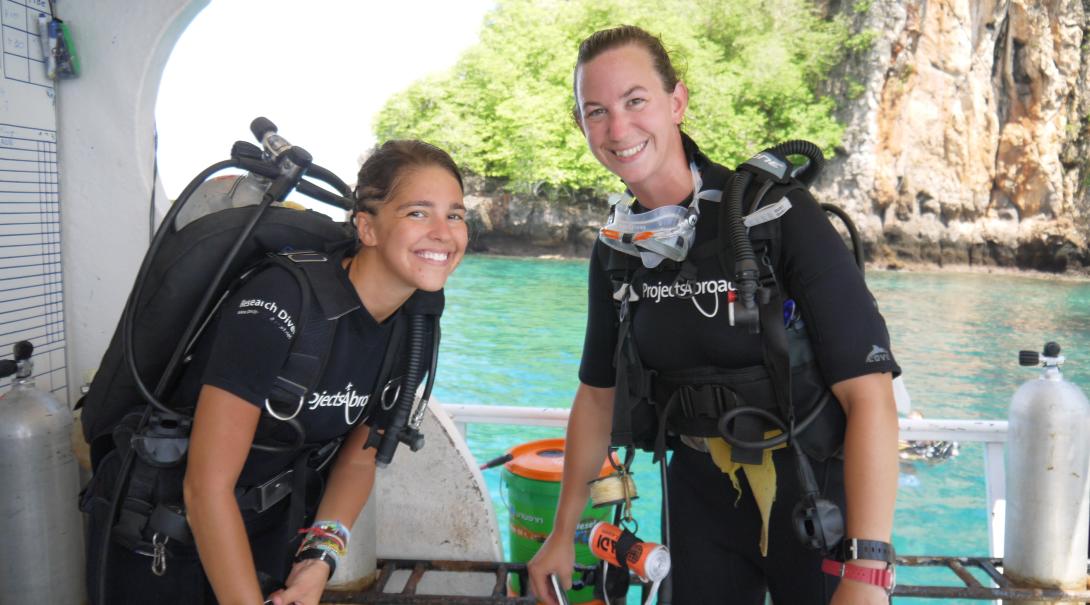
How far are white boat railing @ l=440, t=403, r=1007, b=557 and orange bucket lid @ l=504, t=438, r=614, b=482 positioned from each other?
98 millimetres

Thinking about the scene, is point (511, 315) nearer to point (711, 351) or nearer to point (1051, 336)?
point (1051, 336)

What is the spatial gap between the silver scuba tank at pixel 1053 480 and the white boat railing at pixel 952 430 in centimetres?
44

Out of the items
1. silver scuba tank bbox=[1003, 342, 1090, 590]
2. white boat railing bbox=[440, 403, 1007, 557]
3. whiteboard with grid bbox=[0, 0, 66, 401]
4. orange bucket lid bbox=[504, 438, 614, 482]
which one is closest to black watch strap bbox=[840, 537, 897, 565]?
orange bucket lid bbox=[504, 438, 614, 482]

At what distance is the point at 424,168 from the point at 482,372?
20173 mm

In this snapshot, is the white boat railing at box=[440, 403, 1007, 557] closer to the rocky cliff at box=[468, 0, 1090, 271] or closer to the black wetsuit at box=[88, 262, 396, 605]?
the black wetsuit at box=[88, 262, 396, 605]

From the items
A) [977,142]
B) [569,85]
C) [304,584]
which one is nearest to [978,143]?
[977,142]

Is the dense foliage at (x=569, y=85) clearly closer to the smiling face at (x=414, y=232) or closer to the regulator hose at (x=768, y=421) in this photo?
the smiling face at (x=414, y=232)

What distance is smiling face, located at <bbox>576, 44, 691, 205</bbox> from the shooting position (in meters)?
1.63

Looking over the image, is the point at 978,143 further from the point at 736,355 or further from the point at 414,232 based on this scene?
the point at 414,232

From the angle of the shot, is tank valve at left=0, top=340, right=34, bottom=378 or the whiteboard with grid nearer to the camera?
tank valve at left=0, top=340, right=34, bottom=378

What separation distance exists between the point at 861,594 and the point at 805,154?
0.86m

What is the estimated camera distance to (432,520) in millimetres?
2811

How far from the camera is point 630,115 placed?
163cm

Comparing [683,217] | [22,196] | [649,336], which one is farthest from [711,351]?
[22,196]
